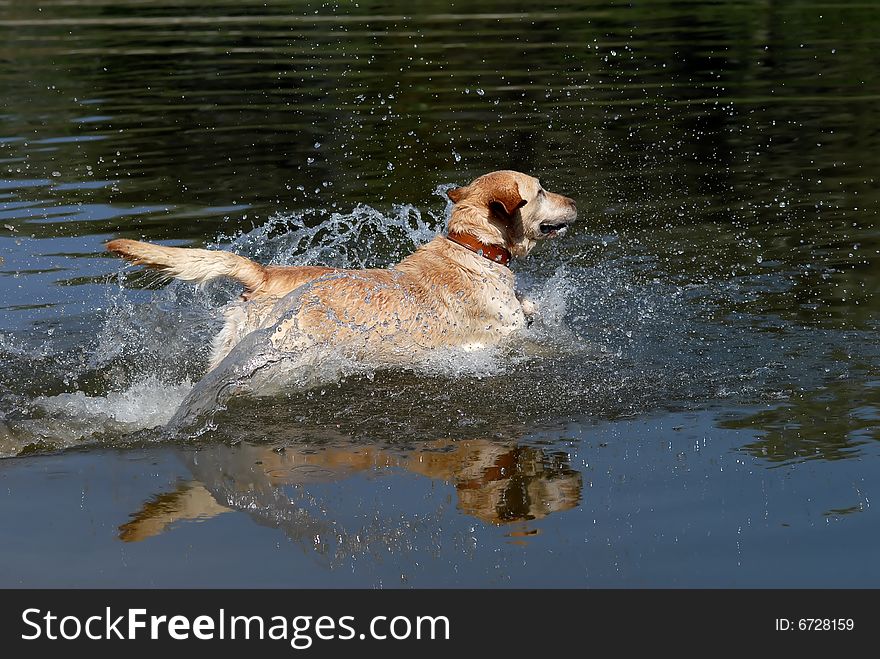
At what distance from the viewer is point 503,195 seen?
8227 millimetres

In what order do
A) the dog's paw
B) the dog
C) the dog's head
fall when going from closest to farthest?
the dog
the dog's head
the dog's paw

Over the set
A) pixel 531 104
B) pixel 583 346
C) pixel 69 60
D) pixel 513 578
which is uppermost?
pixel 69 60

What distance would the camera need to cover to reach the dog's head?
27.3 ft

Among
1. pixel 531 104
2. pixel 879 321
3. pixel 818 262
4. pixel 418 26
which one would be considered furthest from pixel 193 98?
pixel 879 321

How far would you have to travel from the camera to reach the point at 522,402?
7367mm

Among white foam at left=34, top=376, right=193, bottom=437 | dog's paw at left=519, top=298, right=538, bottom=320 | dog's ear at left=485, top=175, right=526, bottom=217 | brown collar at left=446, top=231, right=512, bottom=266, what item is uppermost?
dog's ear at left=485, top=175, right=526, bottom=217

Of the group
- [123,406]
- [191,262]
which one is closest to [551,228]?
[191,262]

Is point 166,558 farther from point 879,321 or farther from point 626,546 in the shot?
point 879,321

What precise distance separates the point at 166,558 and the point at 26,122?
48.0 feet

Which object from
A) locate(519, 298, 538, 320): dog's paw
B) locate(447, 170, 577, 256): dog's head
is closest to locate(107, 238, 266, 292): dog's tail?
locate(447, 170, 577, 256): dog's head

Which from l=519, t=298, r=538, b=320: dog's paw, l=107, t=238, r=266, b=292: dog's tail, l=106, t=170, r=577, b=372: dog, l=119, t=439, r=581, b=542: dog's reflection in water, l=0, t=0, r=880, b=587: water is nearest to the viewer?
l=0, t=0, r=880, b=587: water

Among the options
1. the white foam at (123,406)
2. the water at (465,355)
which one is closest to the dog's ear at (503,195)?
the water at (465,355)

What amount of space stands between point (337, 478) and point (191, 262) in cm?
179

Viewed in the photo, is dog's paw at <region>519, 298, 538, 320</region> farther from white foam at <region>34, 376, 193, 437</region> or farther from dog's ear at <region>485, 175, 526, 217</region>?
white foam at <region>34, 376, 193, 437</region>
